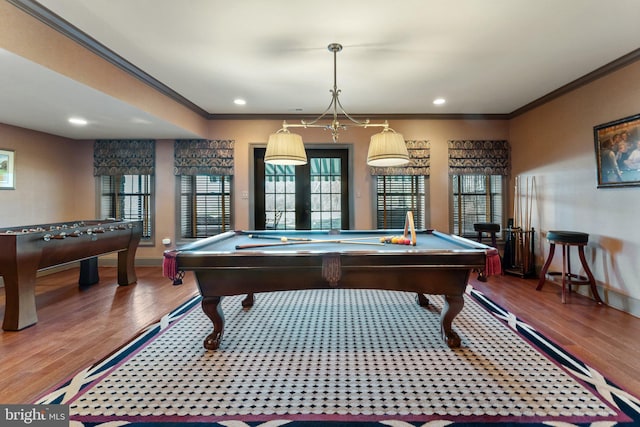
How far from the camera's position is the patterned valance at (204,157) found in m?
5.10

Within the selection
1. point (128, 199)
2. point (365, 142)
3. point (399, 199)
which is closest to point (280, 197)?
point (365, 142)

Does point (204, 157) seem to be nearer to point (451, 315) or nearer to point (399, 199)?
point (399, 199)

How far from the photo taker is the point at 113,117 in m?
3.83

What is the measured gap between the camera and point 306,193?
208 inches

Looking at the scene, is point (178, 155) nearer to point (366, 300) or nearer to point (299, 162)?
point (299, 162)

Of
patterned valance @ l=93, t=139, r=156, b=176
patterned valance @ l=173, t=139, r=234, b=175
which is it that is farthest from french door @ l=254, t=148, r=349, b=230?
patterned valance @ l=93, t=139, r=156, b=176

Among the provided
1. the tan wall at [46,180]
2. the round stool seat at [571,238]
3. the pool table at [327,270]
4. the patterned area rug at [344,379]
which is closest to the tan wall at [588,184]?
the round stool seat at [571,238]

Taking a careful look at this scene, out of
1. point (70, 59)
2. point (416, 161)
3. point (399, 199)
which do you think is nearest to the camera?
point (70, 59)

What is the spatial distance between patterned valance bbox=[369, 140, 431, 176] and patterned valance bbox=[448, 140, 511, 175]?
0.43 metres

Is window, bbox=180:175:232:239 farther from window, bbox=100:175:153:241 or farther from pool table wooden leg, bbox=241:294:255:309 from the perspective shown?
pool table wooden leg, bbox=241:294:255:309

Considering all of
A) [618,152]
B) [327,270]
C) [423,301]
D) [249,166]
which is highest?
[249,166]

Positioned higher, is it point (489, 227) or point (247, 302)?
point (489, 227)

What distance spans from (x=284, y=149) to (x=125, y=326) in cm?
227

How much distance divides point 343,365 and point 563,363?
5.15 feet
